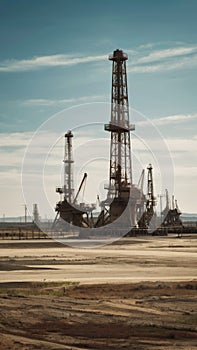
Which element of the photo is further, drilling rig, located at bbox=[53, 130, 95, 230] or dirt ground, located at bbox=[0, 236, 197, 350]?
drilling rig, located at bbox=[53, 130, 95, 230]

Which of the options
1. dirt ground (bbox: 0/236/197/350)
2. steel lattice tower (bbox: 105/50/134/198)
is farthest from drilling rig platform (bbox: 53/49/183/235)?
dirt ground (bbox: 0/236/197/350)

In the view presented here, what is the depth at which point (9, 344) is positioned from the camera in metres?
13.9

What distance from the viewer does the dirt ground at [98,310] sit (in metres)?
14.3

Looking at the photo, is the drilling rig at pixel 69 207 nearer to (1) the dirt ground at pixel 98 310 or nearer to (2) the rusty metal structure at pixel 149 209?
(2) the rusty metal structure at pixel 149 209

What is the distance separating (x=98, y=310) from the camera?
18.2m

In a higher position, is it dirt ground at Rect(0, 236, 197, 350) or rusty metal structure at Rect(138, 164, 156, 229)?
rusty metal structure at Rect(138, 164, 156, 229)

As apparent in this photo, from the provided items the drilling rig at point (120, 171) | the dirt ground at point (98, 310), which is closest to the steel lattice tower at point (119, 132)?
the drilling rig at point (120, 171)

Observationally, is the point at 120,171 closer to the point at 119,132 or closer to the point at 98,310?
the point at 119,132

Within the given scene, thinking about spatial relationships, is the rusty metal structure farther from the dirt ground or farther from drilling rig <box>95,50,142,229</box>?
the dirt ground

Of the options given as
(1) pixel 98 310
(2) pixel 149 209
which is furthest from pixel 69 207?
(1) pixel 98 310

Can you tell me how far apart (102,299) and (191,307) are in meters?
3.24

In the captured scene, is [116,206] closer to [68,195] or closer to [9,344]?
[68,195]

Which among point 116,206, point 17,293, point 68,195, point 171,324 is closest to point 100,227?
point 116,206

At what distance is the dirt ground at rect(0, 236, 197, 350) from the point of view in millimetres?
14289
